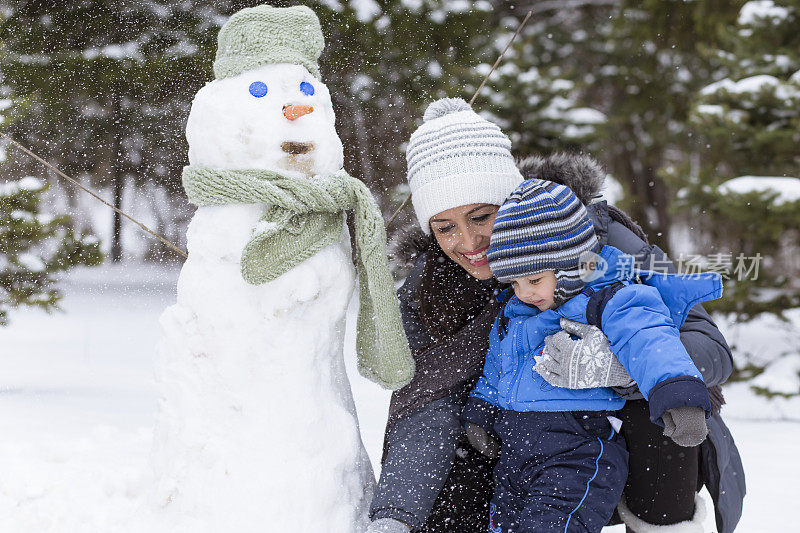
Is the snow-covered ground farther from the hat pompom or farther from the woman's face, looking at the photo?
the hat pompom

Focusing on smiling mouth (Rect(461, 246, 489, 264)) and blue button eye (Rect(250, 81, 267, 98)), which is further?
smiling mouth (Rect(461, 246, 489, 264))

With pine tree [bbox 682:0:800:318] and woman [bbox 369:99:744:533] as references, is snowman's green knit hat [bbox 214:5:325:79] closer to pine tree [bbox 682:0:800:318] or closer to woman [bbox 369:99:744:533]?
woman [bbox 369:99:744:533]

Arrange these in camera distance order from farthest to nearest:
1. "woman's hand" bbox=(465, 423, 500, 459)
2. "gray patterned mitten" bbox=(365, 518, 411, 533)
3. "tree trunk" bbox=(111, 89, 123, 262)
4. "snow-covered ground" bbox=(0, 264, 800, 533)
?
"tree trunk" bbox=(111, 89, 123, 262), "snow-covered ground" bbox=(0, 264, 800, 533), "woman's hand" bbox=(465, 423, 500, 459), "gray patterned mitten" bbox=(365, 518, 411, 533)

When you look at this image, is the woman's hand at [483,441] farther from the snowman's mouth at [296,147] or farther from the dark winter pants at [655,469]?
the snowman's mouth at [296,147]

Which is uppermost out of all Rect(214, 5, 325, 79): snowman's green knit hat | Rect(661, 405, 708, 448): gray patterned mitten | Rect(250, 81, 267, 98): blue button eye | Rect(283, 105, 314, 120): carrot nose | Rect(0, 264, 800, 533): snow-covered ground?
Rect(214, 5, 325, 79): snowman's green knit hat

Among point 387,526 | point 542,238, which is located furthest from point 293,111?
point 387,526

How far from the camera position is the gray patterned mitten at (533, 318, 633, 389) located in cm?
169

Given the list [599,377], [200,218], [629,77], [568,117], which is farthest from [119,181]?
[599,377]

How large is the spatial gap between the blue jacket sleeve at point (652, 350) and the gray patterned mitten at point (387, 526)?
68cm

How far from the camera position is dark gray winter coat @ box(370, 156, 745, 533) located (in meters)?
1.85

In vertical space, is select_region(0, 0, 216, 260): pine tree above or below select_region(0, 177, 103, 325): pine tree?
above

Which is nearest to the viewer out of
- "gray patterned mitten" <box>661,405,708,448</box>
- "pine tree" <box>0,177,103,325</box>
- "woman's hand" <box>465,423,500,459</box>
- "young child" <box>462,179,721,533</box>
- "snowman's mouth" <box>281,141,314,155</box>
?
"gray patterned mitten" <box>661,405,708,448</box>

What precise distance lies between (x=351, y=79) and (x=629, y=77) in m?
4.82

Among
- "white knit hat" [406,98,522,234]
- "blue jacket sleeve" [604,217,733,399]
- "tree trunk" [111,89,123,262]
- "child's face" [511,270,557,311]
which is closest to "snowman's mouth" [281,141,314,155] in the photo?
"white knit hat" [406,98,522,234]
